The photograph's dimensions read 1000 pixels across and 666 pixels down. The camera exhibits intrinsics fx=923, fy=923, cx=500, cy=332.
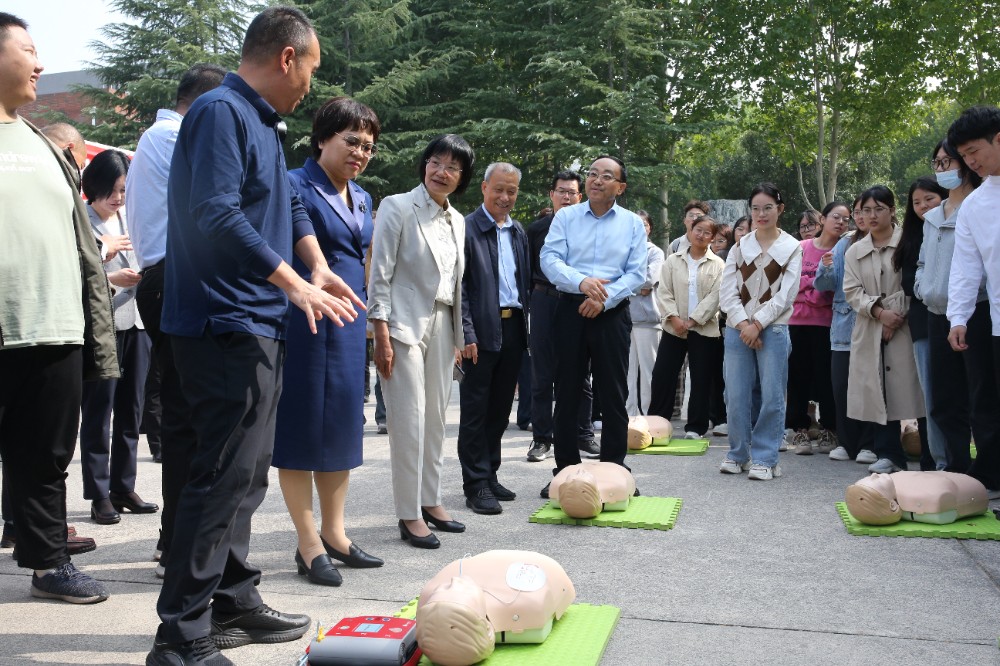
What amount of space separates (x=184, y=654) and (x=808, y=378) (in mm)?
6478

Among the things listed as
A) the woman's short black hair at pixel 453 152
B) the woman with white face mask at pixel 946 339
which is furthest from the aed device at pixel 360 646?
the woman with white face mask at pixel 946 339

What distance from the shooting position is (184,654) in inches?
109

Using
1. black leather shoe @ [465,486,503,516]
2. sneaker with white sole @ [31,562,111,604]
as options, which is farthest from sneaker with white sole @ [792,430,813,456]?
sneaker with white sole @ [31,562,111,604]

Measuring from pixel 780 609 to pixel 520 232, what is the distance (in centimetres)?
360

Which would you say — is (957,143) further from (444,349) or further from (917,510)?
(444,349)

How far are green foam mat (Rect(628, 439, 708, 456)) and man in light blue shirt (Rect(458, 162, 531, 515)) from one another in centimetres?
205

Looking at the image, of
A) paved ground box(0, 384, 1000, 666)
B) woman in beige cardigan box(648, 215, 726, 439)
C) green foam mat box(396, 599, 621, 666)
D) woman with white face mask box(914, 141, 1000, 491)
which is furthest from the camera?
woman in beige cardigan box(648, 215, 726, 439)

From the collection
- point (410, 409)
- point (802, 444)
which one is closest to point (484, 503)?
point (410, 409)

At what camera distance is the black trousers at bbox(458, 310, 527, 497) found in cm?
558

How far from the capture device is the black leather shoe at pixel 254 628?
3.17 meters

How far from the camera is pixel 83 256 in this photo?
3643mm

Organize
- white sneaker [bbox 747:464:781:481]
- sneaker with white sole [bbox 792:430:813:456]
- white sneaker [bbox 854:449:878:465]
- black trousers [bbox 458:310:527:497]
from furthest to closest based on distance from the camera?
sneaker with white sole [bbox 792:430:813:456], white sneaker [bbox 854:449:878:465], white sneaker [bbox 747:464:781:481], black trousers [bbox 458:310:527:497]

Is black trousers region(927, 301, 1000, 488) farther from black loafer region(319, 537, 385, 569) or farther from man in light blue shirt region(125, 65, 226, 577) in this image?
man in light blue shirt region(125, 65, 226, 577)

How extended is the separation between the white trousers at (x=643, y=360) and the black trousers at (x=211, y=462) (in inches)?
262
